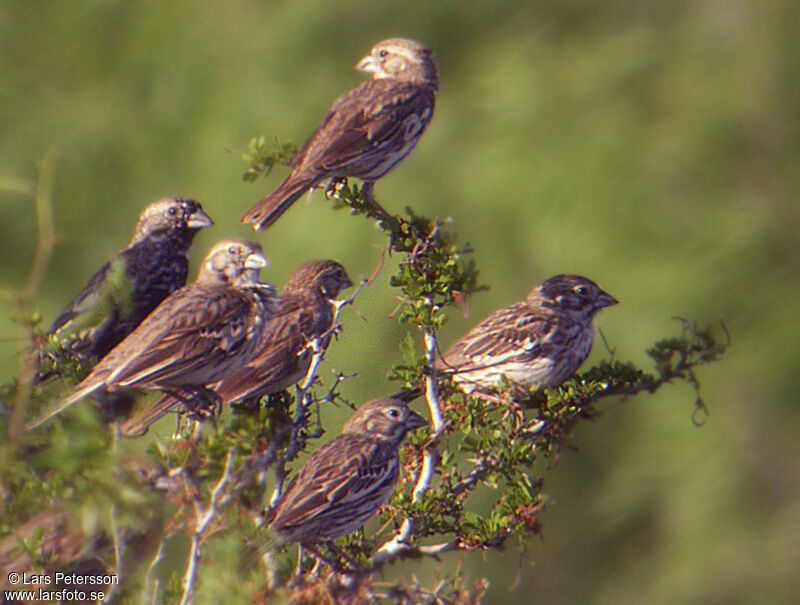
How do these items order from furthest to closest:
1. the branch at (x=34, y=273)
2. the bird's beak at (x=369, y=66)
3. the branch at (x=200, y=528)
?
the bird's beak at (x=369, y=66) → the branch at (x=200, y=528) → the branch at (x=34, y=273)

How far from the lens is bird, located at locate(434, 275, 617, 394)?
4609 mm

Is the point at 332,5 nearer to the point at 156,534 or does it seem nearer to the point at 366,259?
the point at 366,259

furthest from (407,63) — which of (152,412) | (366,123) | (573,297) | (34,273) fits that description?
(34,273)

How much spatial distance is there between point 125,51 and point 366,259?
3.17m

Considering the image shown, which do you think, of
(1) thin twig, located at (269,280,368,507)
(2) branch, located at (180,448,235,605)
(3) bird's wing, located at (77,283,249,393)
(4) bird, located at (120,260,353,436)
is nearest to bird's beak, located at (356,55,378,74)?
(4) bird, located at (120,260,353,436)

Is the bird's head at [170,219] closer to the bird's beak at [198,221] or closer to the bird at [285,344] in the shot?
the bird's beak at [198,221]

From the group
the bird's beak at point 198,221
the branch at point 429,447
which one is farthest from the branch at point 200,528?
the bird's beak at point 198,221

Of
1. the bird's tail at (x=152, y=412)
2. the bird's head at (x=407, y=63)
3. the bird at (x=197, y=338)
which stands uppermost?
the bird's head at (x=407, y=63)

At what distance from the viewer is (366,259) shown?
20.3 ft

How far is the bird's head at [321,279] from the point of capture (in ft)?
16.6

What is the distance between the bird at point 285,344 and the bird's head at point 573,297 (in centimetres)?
94

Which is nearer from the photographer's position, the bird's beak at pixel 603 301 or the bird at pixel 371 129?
the bird at pixel 371 129

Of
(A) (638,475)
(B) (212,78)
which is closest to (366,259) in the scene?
(A) (638,475)

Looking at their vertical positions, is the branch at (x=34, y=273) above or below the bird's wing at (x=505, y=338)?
below
